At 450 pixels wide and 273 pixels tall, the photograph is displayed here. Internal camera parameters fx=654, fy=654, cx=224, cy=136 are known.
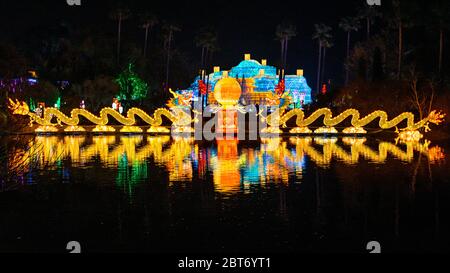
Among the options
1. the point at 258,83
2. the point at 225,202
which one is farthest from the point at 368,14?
the point at 225,202

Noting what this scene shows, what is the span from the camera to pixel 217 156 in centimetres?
2331

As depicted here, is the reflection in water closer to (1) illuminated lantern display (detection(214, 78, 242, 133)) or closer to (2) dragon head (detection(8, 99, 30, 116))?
(2) dragon head (detection(8, 99, 30, 116))

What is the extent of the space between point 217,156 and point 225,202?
10101mm

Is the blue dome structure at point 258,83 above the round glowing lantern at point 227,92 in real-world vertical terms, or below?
above

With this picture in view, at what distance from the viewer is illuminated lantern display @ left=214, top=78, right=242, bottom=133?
1586 inches

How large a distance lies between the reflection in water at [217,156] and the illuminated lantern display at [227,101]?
27.5ft

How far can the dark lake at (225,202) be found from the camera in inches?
394

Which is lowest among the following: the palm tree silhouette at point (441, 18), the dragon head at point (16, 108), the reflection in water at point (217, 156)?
the reflection in water at point (217, 156)

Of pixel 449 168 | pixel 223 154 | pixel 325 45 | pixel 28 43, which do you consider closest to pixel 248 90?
pixel 325 45

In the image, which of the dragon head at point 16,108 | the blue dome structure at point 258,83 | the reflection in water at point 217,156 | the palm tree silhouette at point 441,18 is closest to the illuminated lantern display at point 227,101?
the reflection in water at point 217,156

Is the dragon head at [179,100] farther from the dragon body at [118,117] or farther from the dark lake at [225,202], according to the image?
the dark lake at [225,202]

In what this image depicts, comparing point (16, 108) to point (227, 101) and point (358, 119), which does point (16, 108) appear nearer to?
point (358, 119)

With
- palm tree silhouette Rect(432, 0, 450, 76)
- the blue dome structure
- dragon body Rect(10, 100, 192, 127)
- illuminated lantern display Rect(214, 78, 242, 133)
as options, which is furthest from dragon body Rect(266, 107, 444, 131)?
the blue dome structure

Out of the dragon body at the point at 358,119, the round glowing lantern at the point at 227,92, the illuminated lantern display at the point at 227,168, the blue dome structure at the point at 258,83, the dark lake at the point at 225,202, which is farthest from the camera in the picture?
the blue dome structure at the point at 258,83
